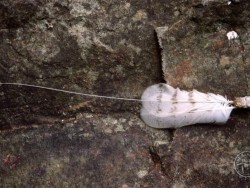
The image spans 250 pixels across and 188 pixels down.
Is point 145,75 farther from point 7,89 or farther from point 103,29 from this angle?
point 7,89

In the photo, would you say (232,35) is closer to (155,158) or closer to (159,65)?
(159,65)

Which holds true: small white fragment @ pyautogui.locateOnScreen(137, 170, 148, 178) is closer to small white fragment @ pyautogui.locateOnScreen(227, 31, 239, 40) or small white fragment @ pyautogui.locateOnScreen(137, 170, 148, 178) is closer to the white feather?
the white feather

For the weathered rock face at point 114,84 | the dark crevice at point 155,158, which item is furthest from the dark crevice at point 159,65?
the dark crevice at point 155,158

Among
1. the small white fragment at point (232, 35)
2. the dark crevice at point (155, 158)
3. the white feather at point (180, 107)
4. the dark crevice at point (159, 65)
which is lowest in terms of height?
the dark crevice at point (155, 158)

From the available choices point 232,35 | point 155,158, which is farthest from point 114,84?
point 232,35

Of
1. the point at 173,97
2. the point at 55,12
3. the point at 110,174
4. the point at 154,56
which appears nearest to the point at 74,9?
the point at 55,12

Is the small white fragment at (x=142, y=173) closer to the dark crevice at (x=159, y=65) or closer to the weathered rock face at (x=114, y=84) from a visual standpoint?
the weathered rock face at (x=114, y=84)

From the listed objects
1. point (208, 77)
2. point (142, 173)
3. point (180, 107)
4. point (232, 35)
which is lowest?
point (142, 173)
